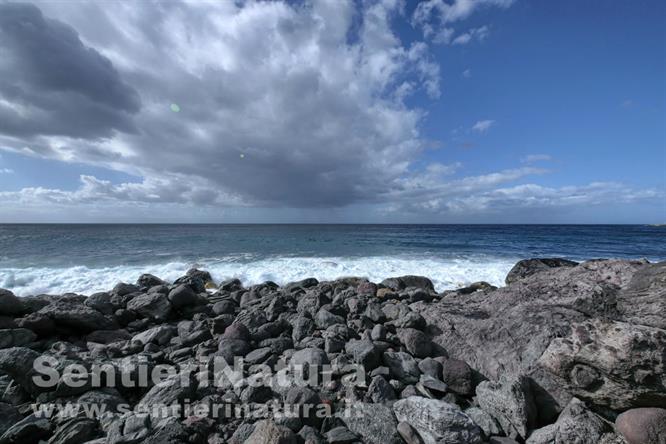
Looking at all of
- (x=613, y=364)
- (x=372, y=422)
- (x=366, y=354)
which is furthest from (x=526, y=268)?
(x=372, y=422)

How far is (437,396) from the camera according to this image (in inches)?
133

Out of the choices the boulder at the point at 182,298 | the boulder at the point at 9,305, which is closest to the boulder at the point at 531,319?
the boulder at the point at 182,298

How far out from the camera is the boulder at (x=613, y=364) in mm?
2566

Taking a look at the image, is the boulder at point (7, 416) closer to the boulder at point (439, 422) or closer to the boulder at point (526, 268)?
the boulder at point (439, 422)

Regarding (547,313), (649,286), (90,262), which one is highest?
(649,286)

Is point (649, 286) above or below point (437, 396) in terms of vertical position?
above

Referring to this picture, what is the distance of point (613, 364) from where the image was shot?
2680 mm

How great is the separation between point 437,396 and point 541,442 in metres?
1.08

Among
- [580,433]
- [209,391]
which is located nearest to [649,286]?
[580,433]

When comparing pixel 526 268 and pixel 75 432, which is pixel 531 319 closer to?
pixel 75 432

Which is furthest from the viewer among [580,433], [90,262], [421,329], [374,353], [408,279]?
[90,262]

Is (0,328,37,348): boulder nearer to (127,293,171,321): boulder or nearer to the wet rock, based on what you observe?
(127,293,171,321): boulder

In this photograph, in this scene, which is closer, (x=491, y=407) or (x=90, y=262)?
(x=491, y=407)

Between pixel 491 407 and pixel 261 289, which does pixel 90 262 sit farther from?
pixel 491 407
